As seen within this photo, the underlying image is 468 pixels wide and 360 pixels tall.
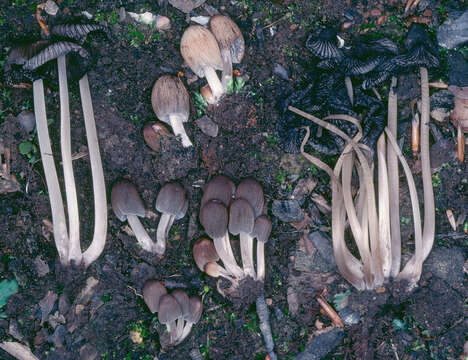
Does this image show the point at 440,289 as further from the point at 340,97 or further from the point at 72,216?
the point at 72,216

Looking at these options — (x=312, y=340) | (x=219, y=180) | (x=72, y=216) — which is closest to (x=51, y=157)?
(x=72, y=216)

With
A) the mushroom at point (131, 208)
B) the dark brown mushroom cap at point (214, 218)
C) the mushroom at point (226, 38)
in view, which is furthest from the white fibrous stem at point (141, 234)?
the mushroom at point (226, 38)

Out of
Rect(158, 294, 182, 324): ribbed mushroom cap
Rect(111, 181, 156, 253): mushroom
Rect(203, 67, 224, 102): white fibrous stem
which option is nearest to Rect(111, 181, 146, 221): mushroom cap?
Rect(111, 181, 156, 253): mushroom

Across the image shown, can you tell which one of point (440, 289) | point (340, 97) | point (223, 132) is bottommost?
point (440, 289)

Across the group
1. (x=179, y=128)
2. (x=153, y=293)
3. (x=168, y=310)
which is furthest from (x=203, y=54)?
(x=168, y=310)

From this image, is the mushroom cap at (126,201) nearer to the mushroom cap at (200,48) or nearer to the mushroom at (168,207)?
the mushroom at (168,207)

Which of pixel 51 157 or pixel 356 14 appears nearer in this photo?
pixel 51 157

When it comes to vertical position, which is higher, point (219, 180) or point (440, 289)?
point (219, 180)
